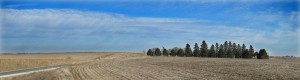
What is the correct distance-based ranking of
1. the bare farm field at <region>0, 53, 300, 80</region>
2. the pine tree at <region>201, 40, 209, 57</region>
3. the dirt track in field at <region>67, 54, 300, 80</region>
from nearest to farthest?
the bare farm field at <region>0, 53, 300, 80</region>, the dirt track in field at <region>67, 54, 300, 80</region>, the pine tree at <region>201, 40, 209, 57</region>

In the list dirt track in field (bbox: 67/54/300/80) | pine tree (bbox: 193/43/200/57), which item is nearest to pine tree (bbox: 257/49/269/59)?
pine tree (bbox: 193/43/200/57)

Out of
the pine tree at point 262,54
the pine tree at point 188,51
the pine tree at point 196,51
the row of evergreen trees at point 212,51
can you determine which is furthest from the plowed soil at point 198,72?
the pine tree at point 188,51

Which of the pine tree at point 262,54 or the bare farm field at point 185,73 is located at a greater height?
the pine tree at point 262,54

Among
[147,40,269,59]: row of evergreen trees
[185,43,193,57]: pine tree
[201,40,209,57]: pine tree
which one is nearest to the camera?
[147,40,269,59]: row of evergreen trees

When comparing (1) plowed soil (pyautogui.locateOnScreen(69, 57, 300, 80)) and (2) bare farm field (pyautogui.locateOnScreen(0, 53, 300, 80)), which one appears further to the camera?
(2) bare farm field (pyautogui.locateOnScreen(0, 53, 300, 80))

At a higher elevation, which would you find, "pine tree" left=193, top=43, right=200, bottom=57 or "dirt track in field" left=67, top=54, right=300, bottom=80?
"pine tree" left=193, top=43, right=200, bottom=57

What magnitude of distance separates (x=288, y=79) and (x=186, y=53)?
11394cm

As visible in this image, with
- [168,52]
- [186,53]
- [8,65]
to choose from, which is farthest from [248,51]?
[8,65]

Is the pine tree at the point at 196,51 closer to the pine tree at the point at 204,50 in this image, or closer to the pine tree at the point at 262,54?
the pine tree at the point at 204,50

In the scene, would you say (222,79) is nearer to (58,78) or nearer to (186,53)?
(58,78)

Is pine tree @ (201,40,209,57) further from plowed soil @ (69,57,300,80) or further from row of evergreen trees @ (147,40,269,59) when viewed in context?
plowed soil @ (69,57,300,80)

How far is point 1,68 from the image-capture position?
59375 millimetres

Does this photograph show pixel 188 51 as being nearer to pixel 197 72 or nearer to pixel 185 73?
pixel 197 72

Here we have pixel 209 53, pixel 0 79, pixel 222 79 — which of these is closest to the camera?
pixel 222 79
